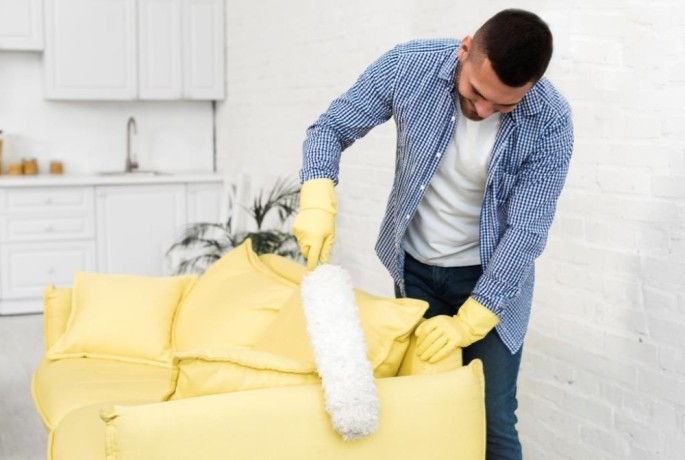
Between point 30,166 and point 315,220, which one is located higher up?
point 315,220

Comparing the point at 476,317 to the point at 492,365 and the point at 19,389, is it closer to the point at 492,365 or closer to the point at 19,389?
the point at 492,365

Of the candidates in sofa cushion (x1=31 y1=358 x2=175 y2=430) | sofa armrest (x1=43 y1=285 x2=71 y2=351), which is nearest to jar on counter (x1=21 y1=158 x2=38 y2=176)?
sofa armrest (x1=43 y1=285 x2=71 y2=351)

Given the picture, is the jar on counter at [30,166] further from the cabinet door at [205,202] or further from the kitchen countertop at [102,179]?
→ the cabinet door at [205,202]

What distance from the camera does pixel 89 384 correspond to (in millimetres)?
3127

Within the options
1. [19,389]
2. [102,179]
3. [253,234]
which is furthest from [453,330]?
[102,179]

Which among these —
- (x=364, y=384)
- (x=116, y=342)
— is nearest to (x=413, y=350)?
(x=364, y=384)

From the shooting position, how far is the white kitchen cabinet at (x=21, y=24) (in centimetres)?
599

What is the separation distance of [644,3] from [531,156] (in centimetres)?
94

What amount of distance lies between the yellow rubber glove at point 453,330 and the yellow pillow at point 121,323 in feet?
4.84

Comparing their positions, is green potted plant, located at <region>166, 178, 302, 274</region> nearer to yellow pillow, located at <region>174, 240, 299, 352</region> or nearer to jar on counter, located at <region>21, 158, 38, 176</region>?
jar on counter, located at <region>21, 158, 38, 176</region>

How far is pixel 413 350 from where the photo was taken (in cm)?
221

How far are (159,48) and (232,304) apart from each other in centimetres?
354

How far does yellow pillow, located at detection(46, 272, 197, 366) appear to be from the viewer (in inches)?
134

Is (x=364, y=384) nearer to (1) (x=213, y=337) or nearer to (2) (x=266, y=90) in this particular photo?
(1) (x=213, y=337)
